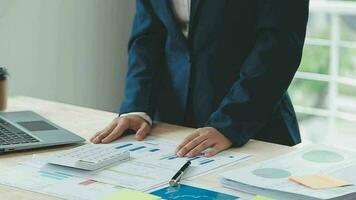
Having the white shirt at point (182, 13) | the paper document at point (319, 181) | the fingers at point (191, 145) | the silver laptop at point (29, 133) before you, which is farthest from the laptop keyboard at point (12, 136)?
the paper document at point (319, 181)

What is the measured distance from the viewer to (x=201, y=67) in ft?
5.80

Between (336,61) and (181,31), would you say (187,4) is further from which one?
(336,61)

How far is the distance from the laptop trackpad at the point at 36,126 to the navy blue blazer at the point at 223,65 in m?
0.20

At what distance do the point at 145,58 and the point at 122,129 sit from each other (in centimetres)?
29

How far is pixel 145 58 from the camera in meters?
1.86

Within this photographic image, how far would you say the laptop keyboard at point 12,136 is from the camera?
5.03 ft

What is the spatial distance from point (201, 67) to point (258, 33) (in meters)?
0.17

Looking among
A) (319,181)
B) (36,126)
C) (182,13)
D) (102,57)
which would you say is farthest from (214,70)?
(102,57)

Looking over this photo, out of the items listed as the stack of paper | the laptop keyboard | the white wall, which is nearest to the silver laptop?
the laptop keyboard

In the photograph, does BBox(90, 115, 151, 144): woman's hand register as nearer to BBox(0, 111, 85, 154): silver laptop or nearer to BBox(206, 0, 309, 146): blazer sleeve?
BBox(0, 111, 85, 154): silver laptop

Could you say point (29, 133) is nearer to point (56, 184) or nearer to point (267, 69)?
point (56, 184)

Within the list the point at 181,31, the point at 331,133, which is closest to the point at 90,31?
the point at 181,31

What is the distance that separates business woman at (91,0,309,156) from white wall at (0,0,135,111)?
2.16 ft

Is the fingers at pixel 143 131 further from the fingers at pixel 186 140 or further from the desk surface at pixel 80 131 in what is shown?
the fingers at pixel 186 140
